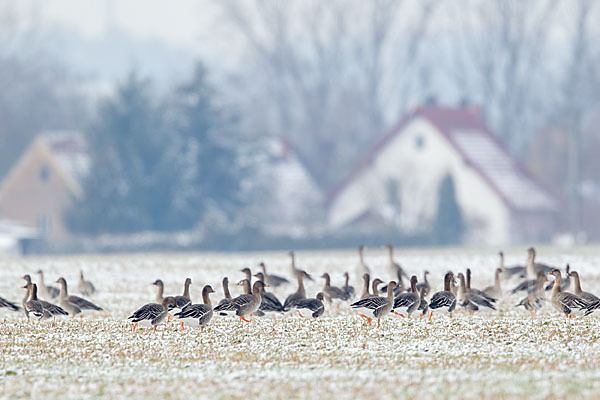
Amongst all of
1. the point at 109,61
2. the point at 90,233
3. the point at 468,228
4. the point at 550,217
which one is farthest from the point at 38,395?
the point at 109,61

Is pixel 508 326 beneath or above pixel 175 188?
beneath

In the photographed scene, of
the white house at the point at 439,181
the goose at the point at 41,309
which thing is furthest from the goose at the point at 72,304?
the white house at the point at 439,181

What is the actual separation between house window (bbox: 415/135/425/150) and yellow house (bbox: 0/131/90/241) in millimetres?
24270

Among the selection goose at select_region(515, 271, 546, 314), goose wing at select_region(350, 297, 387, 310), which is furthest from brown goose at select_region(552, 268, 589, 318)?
goose wing at select_region(350, 297, 387, 310)

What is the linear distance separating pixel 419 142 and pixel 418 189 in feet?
19.9

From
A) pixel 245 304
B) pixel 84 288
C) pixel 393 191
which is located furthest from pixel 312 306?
pixel 393 191

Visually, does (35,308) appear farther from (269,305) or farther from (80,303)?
(269,305)

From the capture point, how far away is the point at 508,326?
63.3 ft

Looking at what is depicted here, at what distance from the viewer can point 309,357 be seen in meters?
16.0

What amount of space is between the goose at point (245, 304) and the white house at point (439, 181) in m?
50.4

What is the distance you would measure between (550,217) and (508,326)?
200 feet

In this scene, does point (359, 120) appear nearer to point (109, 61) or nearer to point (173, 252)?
point (173, 252)

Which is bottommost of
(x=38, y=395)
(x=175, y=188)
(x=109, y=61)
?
(x=38, y=395)

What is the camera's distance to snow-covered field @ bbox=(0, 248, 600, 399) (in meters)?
13.2
